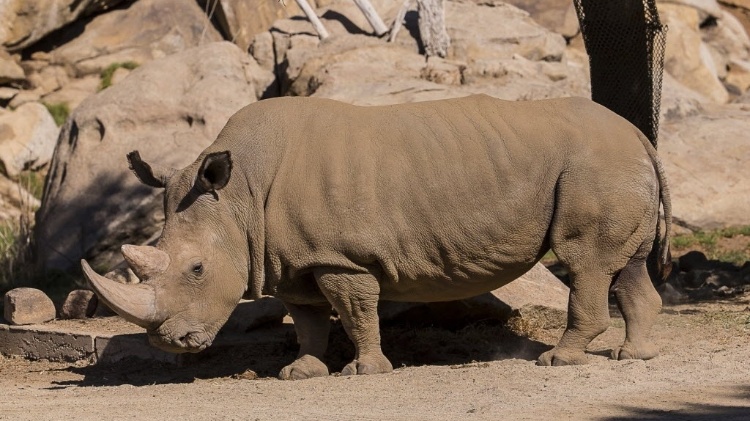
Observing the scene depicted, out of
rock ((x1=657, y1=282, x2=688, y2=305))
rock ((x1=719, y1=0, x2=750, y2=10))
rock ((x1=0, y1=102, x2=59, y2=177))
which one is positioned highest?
rock ((x1=719, y1=0, x2=750, y2=10))

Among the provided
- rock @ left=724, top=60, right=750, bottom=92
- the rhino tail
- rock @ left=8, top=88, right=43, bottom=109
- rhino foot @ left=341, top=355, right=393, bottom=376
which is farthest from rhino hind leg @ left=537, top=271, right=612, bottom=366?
rock @ left=724, top=60, right=750, bottom=92

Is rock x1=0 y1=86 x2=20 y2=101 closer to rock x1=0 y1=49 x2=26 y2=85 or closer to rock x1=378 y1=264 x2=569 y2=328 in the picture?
rock x1=0 y1=49 x2=26 y2=85

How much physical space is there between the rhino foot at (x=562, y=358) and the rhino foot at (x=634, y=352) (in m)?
0.27

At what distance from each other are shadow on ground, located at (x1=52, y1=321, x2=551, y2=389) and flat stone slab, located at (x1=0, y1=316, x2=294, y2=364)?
0.06 meters

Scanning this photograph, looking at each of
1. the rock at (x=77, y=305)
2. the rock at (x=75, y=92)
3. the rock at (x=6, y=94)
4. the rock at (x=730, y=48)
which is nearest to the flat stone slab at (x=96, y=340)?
the rock at (x=77, y=305)

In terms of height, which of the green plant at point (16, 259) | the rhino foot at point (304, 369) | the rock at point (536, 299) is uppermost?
the rock at point (536, 299)

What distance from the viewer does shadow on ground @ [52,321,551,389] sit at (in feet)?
31.6

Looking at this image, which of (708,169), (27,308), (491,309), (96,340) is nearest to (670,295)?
(491,309)

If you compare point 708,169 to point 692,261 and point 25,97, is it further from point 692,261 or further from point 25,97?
point 25,97

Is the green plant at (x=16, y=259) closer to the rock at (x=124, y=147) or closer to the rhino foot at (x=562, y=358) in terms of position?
the rock at (x=124, y=147)

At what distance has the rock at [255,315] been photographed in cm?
1034

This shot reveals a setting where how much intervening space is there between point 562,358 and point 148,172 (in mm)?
3192

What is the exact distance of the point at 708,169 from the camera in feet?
52.7

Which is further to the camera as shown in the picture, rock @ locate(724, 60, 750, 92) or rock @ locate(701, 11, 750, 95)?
rock @ locate(701, 11, 750, 95)
